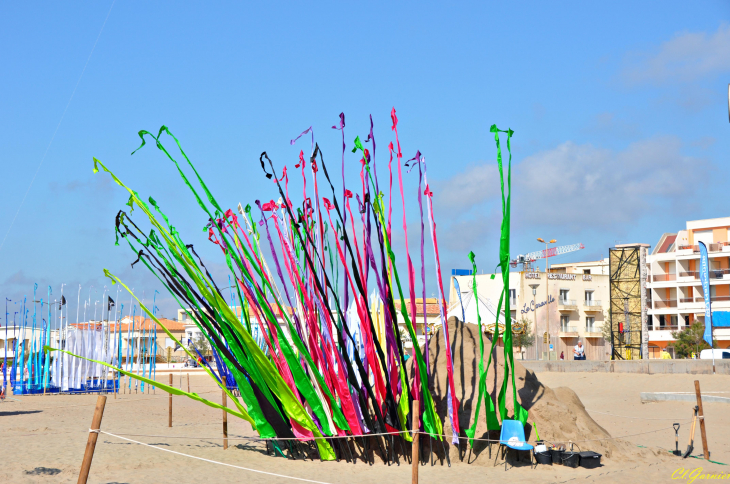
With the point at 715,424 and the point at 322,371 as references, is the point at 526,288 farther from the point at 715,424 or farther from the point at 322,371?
the point at 322,371

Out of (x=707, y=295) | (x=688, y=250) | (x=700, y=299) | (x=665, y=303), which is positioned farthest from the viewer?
(x=665, y=303)

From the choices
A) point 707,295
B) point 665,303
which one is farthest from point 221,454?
point 665,303

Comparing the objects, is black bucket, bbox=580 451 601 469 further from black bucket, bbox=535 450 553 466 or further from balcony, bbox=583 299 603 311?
balcony, bbox=583 299 603 311

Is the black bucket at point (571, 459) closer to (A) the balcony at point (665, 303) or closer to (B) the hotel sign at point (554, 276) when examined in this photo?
(A) the balcony at point (665, 303)

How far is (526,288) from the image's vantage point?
51094 mm

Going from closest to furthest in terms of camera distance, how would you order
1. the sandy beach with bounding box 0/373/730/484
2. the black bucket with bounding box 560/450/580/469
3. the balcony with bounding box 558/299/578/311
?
1. the sandy beach with bounding box 0/373/730/484
2. the black bucket with bounding box 560/450/580/469
3. the balcony with bounding box 558/299/578/311

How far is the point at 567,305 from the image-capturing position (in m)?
51.2

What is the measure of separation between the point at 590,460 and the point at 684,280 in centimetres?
4069

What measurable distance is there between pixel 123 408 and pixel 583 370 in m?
14.1

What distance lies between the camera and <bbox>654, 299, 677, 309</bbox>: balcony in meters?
46.8

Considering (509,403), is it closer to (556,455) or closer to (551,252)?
(556,455)

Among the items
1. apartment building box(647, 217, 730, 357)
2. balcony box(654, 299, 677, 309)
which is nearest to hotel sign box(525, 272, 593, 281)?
apartment building box(647, 217, 730, 357)

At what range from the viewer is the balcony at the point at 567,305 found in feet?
167

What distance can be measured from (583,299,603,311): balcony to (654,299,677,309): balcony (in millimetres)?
5373
